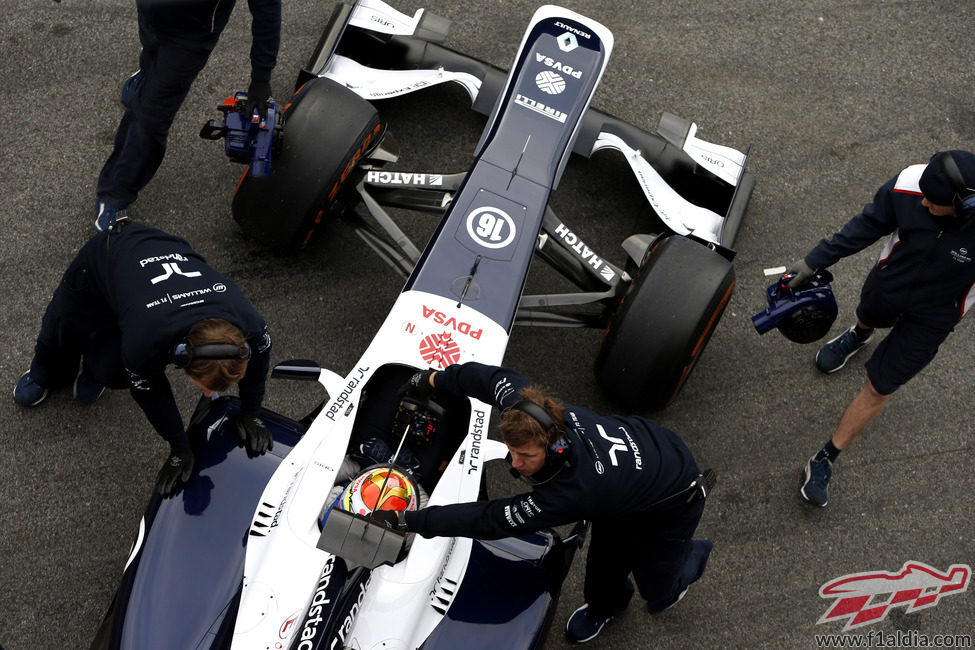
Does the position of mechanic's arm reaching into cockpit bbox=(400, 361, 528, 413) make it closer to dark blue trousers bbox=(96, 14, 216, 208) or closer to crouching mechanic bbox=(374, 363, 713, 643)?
crouching mechanic bbox=(374, 363, 713, 643)

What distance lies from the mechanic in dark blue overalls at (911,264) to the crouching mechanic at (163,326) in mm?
2534

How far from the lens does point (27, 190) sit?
500cm

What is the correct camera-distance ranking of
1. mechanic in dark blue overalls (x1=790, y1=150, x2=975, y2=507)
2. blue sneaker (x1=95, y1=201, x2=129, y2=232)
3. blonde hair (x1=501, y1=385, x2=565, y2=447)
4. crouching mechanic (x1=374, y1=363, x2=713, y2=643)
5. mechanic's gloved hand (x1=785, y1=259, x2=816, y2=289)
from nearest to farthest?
blonde hair (x1=501, y1=385, x2=565, y2=447)
crouching mechanic (x1=374, y1=363, x2=713, y2=643)
mechanic in dark blue overalls (x1=790, y1=150, x2=975, y2=507)
mechanic's gloved hand (x1=785, y1=259, x2=816, y2=289)
blue sneaker (x1=95, y1=201, x2=129, y2=232)

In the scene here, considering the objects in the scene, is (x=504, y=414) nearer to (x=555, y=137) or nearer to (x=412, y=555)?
(x=412, y=555)

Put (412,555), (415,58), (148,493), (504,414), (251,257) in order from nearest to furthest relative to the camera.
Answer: (504,414) → (412,555) → (148,493) → (251,257) → (415,58)

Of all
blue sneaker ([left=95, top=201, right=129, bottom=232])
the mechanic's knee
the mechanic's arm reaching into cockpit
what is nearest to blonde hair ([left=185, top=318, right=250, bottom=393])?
the mechanic's arm reaching into cockpit

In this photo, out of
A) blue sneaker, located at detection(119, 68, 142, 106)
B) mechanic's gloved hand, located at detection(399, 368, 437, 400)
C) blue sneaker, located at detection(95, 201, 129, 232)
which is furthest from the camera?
blue sneaker, located at detection(119, 68, 142, 106)

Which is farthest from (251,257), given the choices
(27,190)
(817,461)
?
(817,461)

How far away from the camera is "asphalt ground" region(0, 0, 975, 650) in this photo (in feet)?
14.0

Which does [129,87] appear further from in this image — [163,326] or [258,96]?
[163,326]

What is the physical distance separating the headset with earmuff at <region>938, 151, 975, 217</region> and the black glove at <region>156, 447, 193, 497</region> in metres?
3.14

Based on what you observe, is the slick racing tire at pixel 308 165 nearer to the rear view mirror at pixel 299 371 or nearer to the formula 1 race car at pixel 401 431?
the formula 1 race car at pixel 401 431

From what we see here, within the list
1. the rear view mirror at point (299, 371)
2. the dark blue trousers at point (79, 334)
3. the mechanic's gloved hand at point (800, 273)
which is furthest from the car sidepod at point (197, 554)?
the mechanic's gloved hand at point (800, 273)

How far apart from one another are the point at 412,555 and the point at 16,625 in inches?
75.1
